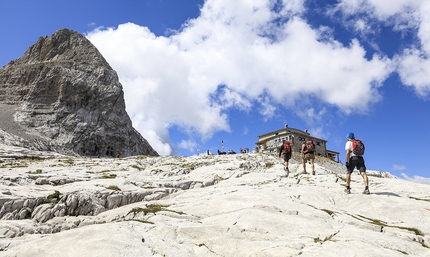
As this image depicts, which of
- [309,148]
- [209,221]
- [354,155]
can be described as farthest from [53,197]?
[309,148]

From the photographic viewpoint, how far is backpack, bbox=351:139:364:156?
19.5m

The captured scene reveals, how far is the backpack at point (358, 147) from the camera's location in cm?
1948

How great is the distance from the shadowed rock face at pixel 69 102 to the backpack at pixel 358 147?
11721 centimetres

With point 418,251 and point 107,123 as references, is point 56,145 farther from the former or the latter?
point 418,251

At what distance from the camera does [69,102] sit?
144 m

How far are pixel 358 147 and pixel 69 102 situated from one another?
147837mm

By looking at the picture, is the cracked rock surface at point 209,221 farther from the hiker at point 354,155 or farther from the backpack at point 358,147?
the backpack at point 358,147

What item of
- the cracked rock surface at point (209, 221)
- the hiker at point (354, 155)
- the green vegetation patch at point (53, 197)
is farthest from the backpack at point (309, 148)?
the green vegetation patch at point (53, 197)

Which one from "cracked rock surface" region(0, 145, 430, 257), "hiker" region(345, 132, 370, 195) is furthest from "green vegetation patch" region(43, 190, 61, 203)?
"hiker" region(345, 132, 370, 195)

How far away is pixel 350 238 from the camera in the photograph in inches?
453

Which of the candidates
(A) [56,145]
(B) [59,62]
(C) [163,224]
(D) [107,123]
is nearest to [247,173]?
(C) [163,224]

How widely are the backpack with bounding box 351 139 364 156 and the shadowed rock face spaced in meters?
117

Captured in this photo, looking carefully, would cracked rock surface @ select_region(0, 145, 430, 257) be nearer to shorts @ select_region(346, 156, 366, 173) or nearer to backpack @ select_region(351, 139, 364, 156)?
shorts @ select_region(346, 156, 366, 173)

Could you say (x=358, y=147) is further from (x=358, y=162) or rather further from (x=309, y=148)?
(x=309, y=148)
